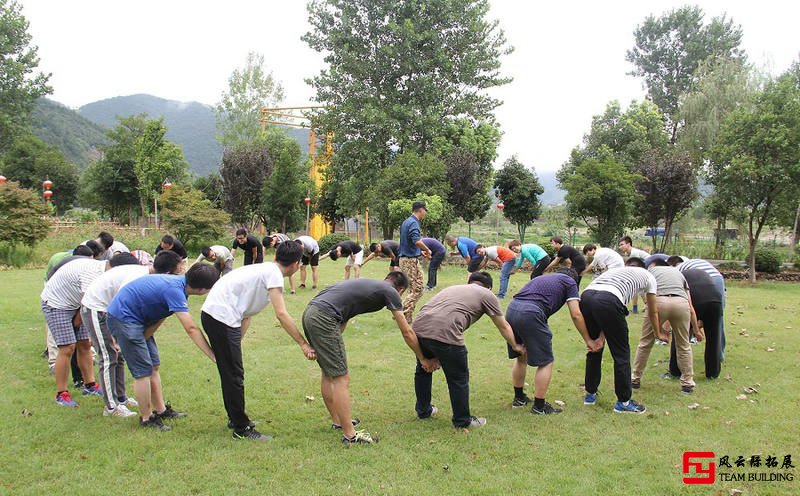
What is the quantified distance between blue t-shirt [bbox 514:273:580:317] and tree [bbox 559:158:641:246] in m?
14.6

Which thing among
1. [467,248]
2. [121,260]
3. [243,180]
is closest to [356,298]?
[121,260]

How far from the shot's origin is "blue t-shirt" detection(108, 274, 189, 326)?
192 inches

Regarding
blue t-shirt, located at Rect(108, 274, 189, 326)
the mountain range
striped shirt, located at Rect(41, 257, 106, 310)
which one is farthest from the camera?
the mountain range

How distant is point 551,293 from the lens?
228 inches

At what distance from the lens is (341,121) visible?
2648 centimetres

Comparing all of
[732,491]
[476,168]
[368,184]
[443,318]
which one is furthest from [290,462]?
[368,184]

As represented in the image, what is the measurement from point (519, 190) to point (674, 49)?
23782 mm

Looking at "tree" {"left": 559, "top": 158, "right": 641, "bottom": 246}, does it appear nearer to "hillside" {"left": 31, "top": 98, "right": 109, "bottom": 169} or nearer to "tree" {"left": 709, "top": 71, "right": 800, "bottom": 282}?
"tree" {"left": 709, "top": 71, "right": 800, "bottom": 282}

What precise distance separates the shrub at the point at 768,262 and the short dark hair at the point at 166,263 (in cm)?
2039

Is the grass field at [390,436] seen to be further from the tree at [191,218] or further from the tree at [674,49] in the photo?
the tree at [674,49]

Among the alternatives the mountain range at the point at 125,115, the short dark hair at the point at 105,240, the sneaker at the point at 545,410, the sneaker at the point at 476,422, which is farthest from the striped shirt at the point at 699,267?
the mountain range at the point at 125,115

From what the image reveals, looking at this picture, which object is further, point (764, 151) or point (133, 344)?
point (764, 151)

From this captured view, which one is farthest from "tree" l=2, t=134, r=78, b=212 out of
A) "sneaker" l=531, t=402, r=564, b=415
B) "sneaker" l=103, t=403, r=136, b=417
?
"sneaker" l=531, t=402, r=564, b=415

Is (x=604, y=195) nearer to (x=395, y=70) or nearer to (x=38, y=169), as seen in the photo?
(x=395, y=70)
